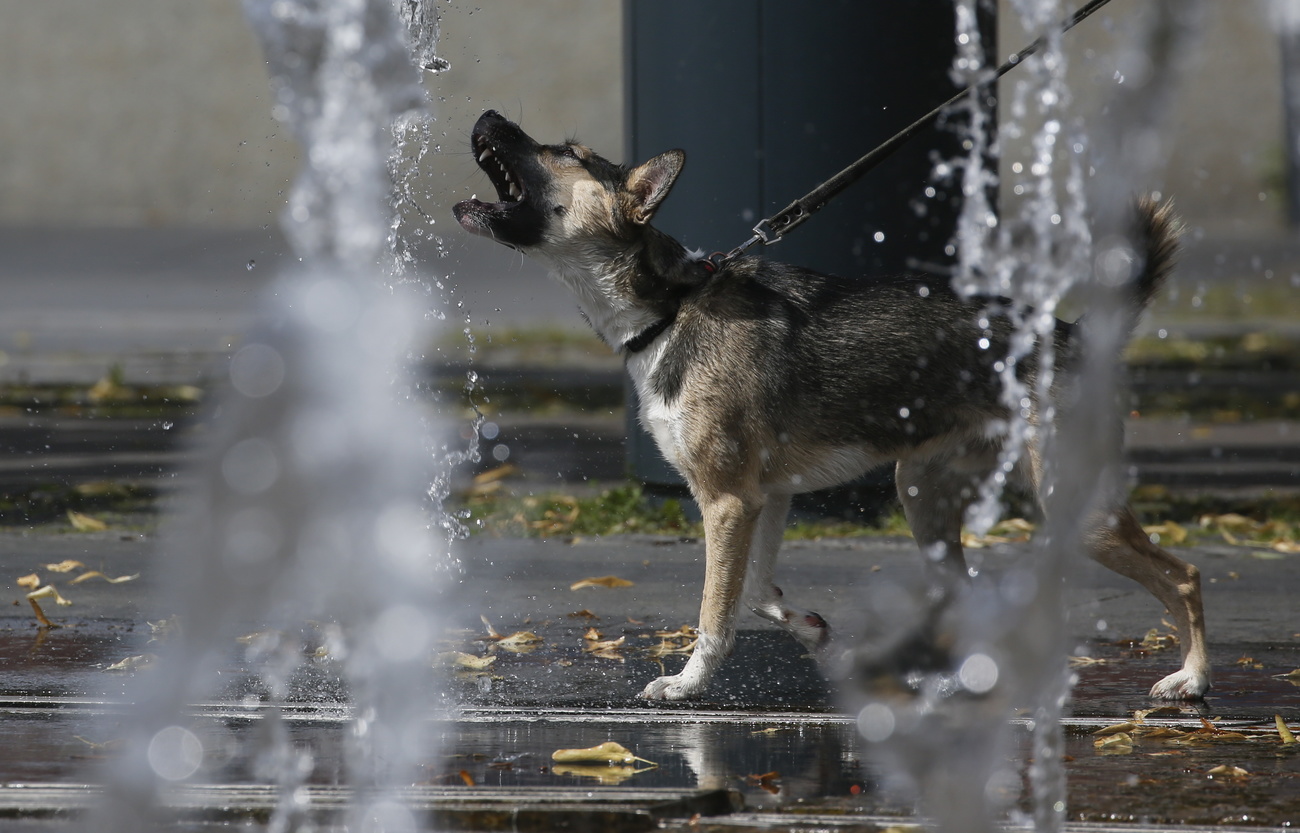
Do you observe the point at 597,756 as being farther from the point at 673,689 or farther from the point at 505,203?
the point at 505,203

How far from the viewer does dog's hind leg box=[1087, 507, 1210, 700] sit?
4.95 m

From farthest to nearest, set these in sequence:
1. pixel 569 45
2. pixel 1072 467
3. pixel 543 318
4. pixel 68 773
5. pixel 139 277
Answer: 1. pixel 569 45
2. pixel 139 277
3. pixel 543 318
4. pixel 68 773
5. pixel 1072 467

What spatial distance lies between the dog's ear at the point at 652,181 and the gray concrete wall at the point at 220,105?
1722 cm

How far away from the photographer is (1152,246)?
510 centimetres

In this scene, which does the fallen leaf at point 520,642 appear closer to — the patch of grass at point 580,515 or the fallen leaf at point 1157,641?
the patch of grass at point 580,515

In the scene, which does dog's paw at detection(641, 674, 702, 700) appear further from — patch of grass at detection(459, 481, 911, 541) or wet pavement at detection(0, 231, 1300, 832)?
patch of grass at detection(459, 481, 911, 541)

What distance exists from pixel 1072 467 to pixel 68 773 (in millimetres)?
2503

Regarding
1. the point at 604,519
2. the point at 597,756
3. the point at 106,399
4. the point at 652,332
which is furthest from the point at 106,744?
the point at 106,399

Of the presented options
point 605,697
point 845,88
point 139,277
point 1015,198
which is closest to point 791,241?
point 845,88

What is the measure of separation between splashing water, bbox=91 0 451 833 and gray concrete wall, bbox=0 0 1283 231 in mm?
18310

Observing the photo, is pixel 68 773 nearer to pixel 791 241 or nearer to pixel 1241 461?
pixel 791 241

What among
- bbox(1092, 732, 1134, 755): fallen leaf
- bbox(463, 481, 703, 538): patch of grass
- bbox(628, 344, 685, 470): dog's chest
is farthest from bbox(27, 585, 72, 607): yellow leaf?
bbox(1092, 732, 1134, 755): fallen leaf

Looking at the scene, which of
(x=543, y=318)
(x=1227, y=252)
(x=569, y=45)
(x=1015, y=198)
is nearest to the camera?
(x=543, y=318)

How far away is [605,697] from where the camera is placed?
15.9 ft
